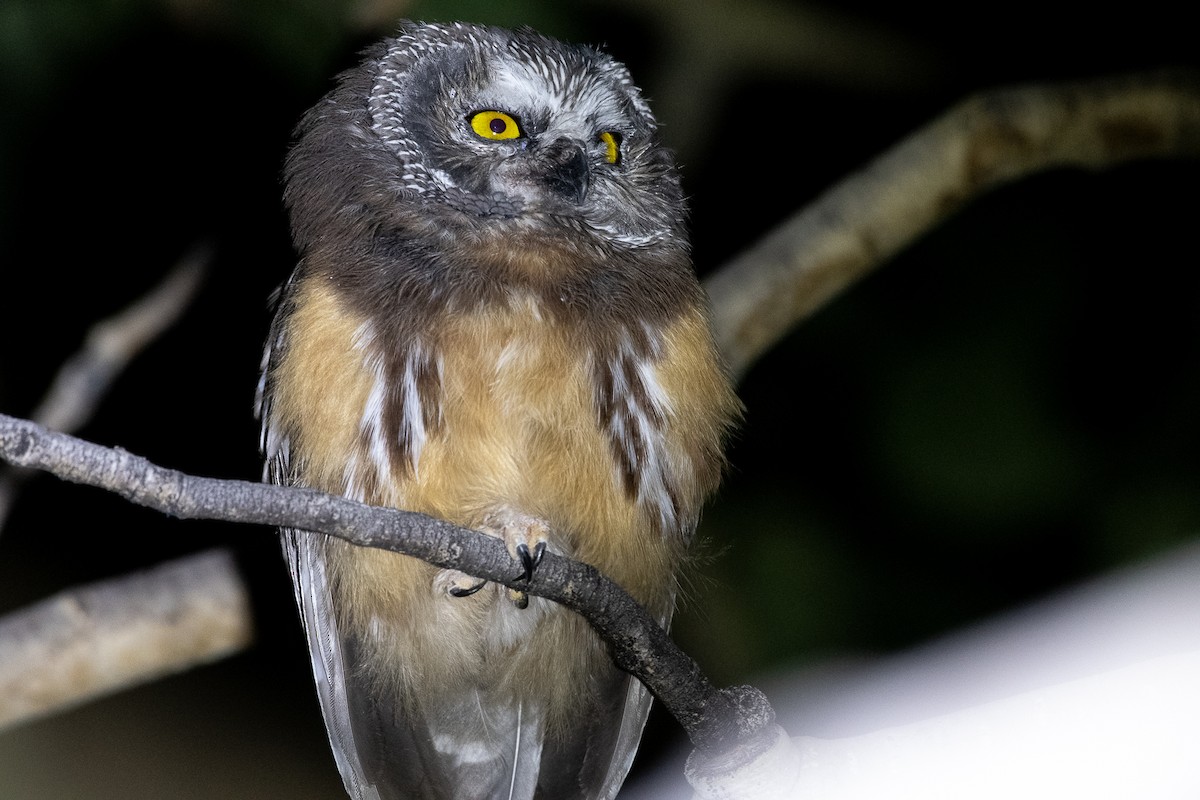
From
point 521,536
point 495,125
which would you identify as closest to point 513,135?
point 495,125

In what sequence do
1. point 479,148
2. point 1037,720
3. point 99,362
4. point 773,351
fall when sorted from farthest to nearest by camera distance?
1. point 773,351
2. point 99,362
3. point 479,148
4. point 1037,720

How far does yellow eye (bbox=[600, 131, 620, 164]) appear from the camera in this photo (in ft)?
8.25

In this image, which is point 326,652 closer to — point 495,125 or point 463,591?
point 463,591

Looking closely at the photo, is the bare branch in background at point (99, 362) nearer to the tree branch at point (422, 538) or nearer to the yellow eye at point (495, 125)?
the yellow eye at point (495, 125)

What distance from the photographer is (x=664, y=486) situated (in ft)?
7.29

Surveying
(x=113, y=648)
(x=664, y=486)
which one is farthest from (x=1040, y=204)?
(x=113, y=648)

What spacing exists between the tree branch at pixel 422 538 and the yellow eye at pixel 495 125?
3.21 feet

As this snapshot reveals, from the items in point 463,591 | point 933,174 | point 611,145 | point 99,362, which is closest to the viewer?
point 463,591

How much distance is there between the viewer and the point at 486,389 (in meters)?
1.98

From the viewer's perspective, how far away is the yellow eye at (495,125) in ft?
7.68

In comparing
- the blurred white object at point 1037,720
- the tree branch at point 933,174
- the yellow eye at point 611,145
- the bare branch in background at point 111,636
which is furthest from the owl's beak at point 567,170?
the bare branch in background at point 111,636

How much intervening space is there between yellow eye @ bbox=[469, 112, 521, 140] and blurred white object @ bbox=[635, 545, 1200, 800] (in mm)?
1267

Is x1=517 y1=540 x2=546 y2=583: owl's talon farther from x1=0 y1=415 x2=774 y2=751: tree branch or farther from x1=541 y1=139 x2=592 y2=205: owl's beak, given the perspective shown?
x1=541 y1=139 x2=592 y2=205: owl's beak

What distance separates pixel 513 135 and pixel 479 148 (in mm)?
90
